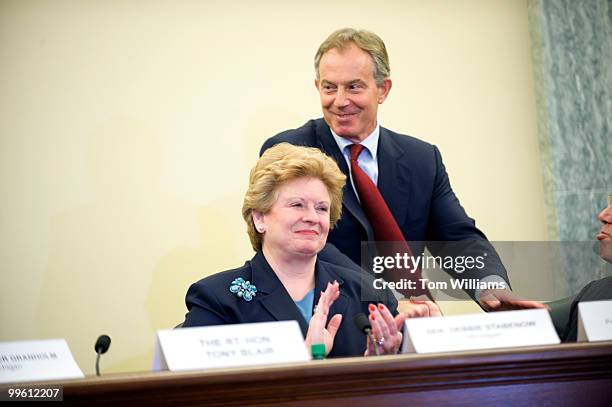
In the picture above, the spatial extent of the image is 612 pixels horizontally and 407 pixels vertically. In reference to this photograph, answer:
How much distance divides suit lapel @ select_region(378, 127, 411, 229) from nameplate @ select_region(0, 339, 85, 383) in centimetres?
211

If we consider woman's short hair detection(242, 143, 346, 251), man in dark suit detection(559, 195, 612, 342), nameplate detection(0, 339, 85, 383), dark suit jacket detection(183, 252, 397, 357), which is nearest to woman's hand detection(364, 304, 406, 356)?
dark suit jacket detection(183, 252, 397, 357)

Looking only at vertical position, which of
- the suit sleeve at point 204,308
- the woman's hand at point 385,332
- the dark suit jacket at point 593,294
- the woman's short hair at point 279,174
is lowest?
the dark suit jacket at point 593,294

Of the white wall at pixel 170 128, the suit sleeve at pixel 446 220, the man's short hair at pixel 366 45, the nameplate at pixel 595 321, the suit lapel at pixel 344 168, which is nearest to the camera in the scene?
the nameplate at pixel 595 321

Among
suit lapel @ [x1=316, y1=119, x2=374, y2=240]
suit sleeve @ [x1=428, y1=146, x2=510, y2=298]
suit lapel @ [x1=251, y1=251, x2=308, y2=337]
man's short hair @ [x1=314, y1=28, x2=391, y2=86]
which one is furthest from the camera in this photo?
man's short hair @ [x1=314, y1=28, x2=391, y2=86]

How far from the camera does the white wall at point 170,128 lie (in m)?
4.04

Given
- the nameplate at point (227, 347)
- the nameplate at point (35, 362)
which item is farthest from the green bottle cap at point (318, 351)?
the nameplate at point (35, 362)

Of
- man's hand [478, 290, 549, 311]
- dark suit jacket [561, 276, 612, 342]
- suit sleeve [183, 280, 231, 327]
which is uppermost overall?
suit sleeve [183, 280, 231, 327]

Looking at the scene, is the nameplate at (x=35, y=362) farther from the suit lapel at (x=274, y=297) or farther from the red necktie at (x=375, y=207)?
the red necktie at (x=375, y=207)

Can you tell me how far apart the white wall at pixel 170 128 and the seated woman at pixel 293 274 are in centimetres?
157

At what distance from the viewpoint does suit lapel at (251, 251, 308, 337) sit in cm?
241

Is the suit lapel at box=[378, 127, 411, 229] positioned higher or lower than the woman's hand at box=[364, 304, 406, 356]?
higher

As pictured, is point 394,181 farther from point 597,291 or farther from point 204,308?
point 204,308

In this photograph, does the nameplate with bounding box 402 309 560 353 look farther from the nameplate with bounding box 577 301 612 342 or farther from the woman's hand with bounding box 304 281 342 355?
the woman's hand with bounding box 304 281 342 355

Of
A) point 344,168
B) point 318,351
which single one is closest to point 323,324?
point 318,351
